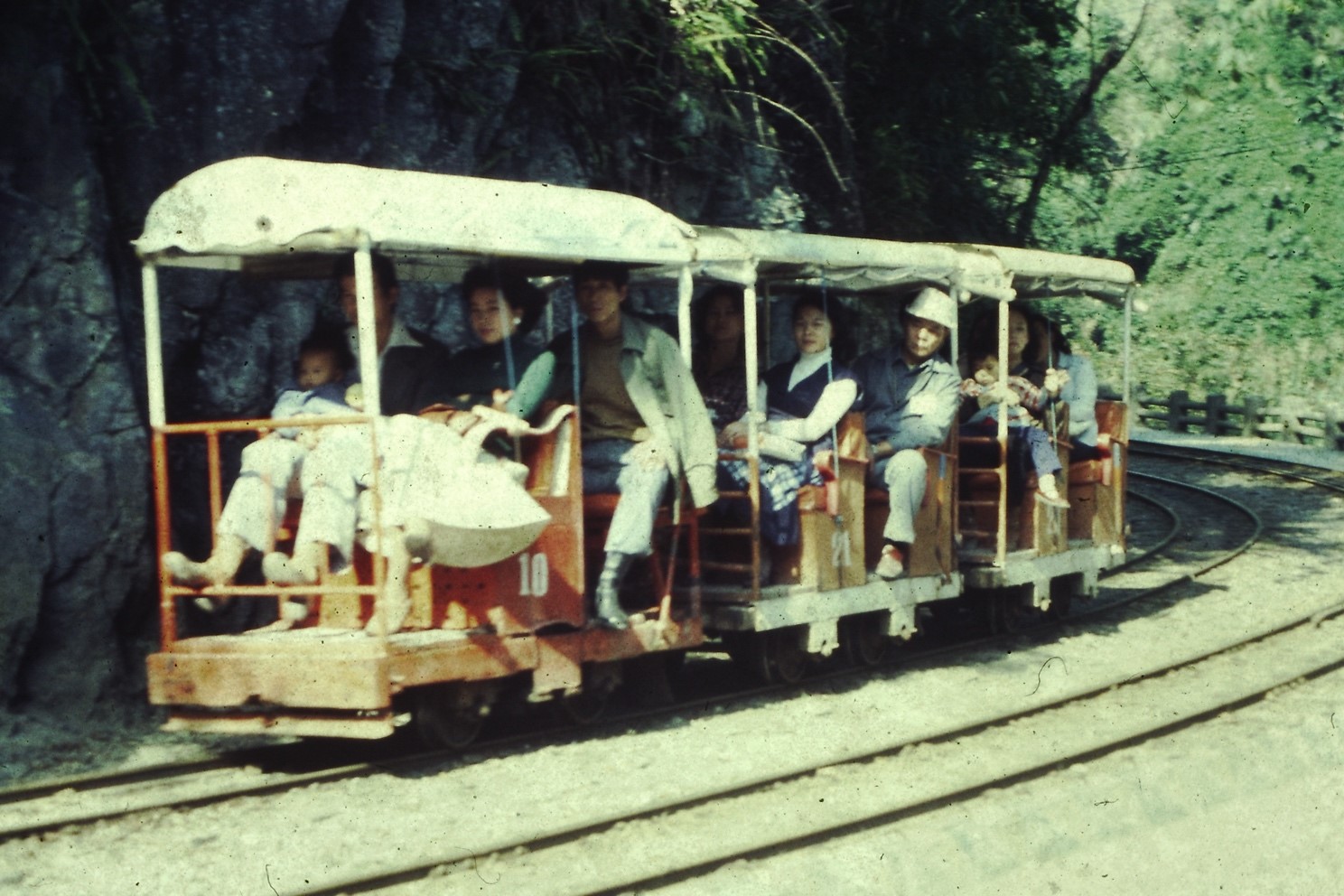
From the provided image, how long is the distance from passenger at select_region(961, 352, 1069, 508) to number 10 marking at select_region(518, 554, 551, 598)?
4181 millimetres

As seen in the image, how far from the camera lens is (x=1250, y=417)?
96.7 ft

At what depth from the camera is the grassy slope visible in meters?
33.7

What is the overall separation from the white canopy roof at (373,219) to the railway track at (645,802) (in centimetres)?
231

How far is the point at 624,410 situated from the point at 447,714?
68.7 inches

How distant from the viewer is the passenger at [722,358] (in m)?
9.80

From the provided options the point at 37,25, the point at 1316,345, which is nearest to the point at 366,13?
the point at 37,25

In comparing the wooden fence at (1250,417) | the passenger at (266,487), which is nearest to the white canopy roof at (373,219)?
the passenger at (266,487)

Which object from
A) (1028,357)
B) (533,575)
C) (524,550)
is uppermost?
(1028,357)

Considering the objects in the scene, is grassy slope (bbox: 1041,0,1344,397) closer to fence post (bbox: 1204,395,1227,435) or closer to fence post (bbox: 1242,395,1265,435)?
fence post (bbox: 1204,395,1227,435)

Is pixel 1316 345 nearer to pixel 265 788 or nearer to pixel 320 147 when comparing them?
pixel 320 147

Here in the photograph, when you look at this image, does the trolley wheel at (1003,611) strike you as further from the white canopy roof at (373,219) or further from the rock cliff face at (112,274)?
the white canopy roof at (373,219)

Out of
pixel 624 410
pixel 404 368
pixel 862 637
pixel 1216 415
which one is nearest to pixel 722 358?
pixel 624 410

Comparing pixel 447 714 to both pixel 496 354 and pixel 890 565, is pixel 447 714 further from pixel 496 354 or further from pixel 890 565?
pixel 890 565

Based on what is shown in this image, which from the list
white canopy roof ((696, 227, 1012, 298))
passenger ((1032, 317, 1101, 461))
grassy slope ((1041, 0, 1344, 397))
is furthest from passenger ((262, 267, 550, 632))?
grassy slope ((1041, 0, 1344, 397))
